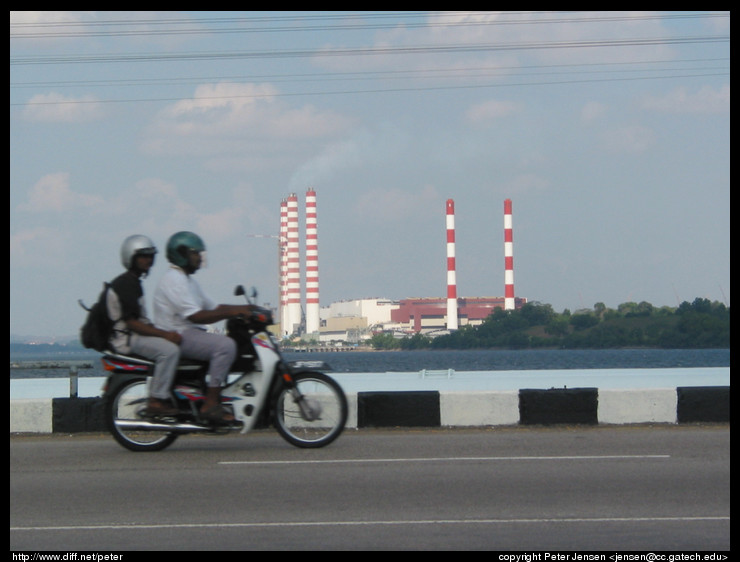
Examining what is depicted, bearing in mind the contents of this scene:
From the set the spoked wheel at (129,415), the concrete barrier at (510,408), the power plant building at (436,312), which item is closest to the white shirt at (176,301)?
the spoked wheel at (129,415)

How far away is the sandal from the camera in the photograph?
8305mm

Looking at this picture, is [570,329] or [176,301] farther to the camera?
[570,329]

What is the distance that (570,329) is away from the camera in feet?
447

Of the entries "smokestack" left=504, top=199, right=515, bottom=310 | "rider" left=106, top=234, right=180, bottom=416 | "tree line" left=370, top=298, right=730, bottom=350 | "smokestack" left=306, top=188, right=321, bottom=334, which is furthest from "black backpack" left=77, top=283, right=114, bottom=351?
"tree line" left=370, top=298, right=730, bottom=350

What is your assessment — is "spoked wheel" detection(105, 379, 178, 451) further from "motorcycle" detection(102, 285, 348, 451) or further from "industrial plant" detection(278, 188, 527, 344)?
"industrial plant" detection(278, 188, 527, 344)

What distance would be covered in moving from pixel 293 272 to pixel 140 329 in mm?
114965

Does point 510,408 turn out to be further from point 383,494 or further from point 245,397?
point 383,494

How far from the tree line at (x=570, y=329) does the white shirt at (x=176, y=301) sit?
120 meters

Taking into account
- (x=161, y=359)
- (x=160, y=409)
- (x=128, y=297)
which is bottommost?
(x=160, y=409)

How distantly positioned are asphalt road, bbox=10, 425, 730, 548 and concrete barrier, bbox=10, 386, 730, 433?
2.48 feet

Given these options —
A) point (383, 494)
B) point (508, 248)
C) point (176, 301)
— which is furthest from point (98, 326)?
point (508, 248)

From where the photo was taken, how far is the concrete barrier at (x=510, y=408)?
406 inches
